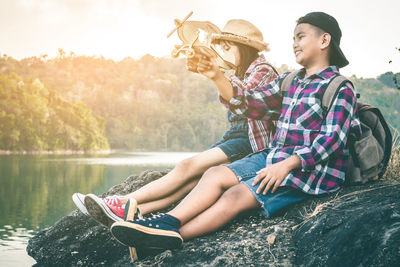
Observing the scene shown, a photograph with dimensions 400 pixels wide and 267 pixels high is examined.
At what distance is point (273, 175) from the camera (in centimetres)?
224

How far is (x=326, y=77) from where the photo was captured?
8.02ft

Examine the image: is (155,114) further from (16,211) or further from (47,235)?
(47,235)

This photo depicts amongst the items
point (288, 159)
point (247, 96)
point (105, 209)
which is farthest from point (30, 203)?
point (288, 159)

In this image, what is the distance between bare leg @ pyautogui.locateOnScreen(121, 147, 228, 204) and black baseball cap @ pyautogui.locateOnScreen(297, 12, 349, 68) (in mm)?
1101

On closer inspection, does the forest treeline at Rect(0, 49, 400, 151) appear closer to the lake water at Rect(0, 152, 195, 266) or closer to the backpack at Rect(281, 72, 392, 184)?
the lake water at Rect(0, 152, 195, 266)

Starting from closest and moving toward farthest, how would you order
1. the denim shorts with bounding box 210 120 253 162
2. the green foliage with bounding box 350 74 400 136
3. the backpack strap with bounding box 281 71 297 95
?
the backpack strap with bounding box 281 71 297 95 < the denim shorts with bounding box 210 120 253 162 < the green foliage with bounding box 350 74 400 136

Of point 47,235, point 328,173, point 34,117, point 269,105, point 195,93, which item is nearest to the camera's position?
point 328,173

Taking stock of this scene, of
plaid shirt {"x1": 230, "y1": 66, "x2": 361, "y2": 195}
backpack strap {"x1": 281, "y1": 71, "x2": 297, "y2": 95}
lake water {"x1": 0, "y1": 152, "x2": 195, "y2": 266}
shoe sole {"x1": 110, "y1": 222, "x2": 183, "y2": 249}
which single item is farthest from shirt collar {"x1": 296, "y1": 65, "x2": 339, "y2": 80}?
lake water {"x1": 0, "y1": 152, "x2": 195, "y2": 266}

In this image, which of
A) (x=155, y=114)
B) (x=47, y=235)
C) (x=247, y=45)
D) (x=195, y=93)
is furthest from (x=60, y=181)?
(x=195, y=93)

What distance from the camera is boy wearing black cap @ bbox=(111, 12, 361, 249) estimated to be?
2213mm

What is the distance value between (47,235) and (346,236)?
2855mm

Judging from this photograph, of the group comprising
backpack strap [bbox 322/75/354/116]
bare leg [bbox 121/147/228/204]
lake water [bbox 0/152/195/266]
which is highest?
backpack strap [bbox 322/75/354/116]

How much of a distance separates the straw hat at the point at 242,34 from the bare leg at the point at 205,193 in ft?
3.81

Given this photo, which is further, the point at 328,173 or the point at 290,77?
the point at 290,77
